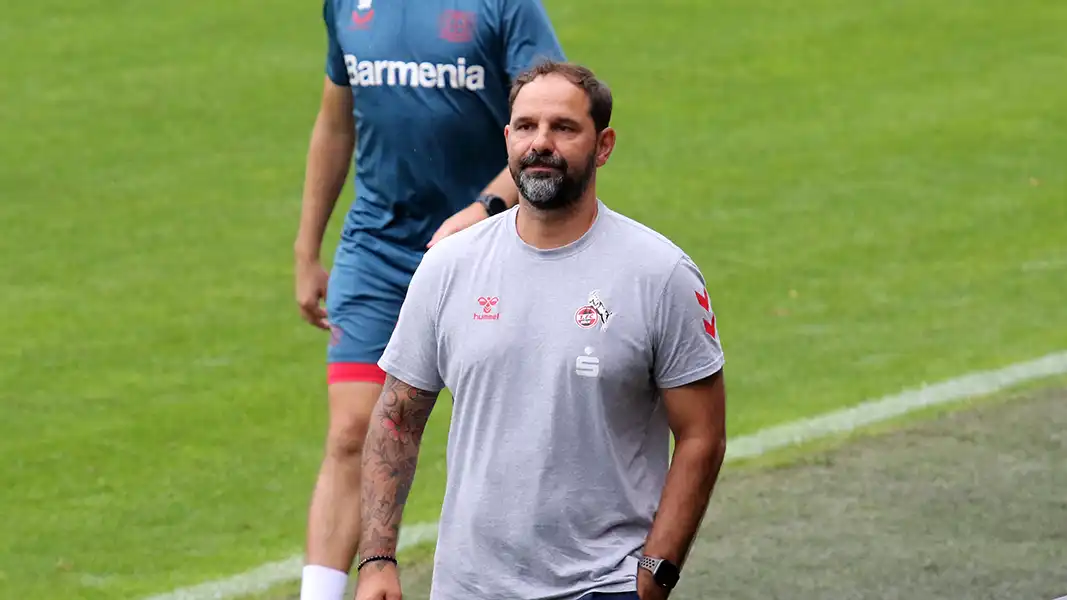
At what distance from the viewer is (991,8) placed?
52.3 ft

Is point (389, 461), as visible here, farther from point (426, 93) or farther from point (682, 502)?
point (426, 93)

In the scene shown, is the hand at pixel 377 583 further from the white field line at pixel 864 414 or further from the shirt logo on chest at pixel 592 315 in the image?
the white field line at pixel 864 414

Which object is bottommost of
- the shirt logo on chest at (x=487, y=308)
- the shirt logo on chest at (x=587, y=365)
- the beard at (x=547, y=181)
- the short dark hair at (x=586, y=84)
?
the shirt logo on chest at (x=587, y=365)

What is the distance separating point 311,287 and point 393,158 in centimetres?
57

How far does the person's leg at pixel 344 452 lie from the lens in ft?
19.2

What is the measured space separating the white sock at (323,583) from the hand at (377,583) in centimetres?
149

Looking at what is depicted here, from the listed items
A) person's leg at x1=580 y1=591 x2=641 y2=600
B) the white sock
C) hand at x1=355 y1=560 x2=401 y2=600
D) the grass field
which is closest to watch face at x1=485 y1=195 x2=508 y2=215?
the white sock

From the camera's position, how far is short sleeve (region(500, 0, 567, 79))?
5.79m

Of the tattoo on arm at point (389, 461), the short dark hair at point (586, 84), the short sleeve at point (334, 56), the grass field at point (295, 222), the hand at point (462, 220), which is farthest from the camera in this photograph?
the grass field at point (295, 222)

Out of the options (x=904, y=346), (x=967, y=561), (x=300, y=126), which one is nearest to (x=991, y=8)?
(x=300, y=126)

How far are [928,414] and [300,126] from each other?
19.7 ft

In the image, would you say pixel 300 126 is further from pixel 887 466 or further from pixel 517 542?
pixel 517 542

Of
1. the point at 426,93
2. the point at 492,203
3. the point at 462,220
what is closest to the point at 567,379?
the point at 462,220

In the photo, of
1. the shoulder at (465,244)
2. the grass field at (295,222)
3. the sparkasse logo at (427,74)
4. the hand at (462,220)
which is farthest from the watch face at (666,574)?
the grass field at (295,222)
